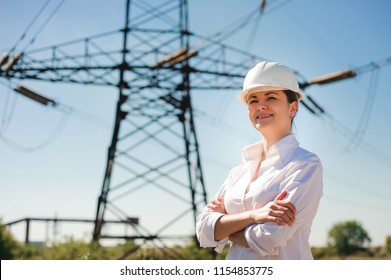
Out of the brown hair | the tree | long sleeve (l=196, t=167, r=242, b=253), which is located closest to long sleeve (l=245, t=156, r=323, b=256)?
long sleeve (l=196, t=167, r=242, b=253)

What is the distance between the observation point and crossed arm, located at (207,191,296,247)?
2008mm

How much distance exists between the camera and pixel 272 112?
7.39 ft

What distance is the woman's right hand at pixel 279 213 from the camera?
6.57 feet

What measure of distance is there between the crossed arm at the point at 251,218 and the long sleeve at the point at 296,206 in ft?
0.08

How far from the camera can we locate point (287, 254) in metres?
2.12

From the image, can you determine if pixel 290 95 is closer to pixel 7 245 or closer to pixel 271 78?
pixel 271 78

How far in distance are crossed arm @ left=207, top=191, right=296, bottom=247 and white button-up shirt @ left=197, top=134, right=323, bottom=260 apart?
0.07 ft

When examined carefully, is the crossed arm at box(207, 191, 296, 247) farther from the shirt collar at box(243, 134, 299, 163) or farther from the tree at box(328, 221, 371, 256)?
the tree at box(328, 221, 371, 256)

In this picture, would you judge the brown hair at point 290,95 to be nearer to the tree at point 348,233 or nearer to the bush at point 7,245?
the bush at point 7,245

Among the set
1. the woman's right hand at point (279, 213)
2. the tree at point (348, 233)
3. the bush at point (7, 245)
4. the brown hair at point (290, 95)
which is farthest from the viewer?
the tree at point (348, 233)

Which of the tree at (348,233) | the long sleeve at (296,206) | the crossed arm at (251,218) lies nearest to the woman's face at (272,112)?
the long sleeve at (296,206)

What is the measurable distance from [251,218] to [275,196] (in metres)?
0.12
